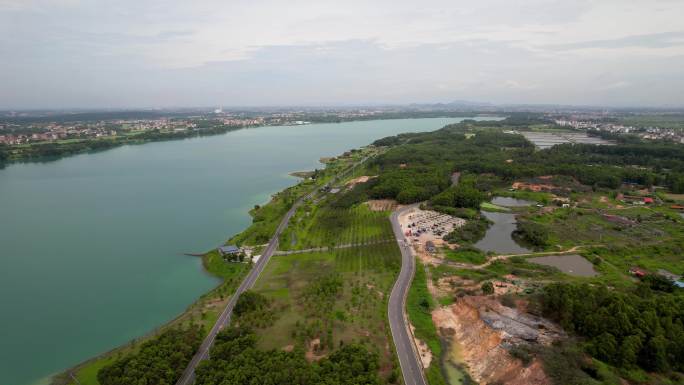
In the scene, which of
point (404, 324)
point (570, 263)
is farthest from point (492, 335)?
point (570, 263)

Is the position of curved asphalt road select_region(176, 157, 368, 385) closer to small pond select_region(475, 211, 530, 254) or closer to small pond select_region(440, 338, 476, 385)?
small pond select_region(440, 338, 476, 385)

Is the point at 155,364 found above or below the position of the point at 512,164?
below

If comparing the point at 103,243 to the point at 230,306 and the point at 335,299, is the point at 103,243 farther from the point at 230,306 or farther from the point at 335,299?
the point at 335,299

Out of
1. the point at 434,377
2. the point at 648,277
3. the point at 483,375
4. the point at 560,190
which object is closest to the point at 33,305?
the point at 434,377

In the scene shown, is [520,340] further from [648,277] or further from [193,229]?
[193,229]

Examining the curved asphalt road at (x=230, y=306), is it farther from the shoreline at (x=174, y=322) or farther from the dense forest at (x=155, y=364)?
the shoreline at (x=174, y=322)
